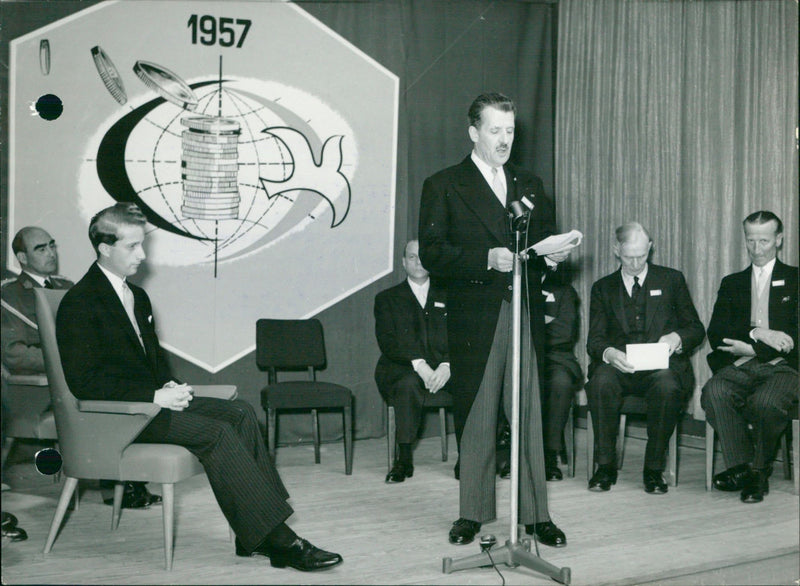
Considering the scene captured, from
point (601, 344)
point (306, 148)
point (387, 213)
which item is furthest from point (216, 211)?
point (601, 344)

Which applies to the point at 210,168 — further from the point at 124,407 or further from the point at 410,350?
the point at 124,407

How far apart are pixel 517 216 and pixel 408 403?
2.16 meters

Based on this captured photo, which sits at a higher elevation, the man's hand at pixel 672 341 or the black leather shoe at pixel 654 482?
the man's hand at pixel 672 341

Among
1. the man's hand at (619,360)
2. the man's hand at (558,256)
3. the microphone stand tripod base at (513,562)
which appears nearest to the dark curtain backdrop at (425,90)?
the man's hand at (619,360)

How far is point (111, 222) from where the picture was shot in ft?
10.8

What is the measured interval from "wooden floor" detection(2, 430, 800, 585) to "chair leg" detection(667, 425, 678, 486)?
54 mm

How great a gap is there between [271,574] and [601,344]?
240 cm

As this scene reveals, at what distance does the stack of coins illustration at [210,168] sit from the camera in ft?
17.9

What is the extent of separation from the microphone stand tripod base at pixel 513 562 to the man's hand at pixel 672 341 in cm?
185

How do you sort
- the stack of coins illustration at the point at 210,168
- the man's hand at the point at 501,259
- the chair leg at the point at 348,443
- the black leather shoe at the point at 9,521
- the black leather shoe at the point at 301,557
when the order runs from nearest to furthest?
1. the man's hand at the point at 501,259
2. the black leather shoe at the point at 301,557
3. the black leather shoe at the point at 9,521
4. the chair leg at the point at 348,443
5. the stack of coins illustration at the point at 210,168

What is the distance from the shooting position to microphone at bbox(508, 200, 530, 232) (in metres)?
2.86

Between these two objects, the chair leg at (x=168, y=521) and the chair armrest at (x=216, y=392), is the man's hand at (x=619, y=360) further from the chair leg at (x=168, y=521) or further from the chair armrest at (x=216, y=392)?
the chair leg at (x=168, y=521)

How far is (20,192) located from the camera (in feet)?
16.6

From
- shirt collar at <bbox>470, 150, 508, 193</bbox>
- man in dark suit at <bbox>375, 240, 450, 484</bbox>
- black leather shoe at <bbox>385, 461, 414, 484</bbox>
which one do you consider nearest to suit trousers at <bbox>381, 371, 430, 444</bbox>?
man in dark suit at <bbox>375, 240, 450, 484</bbox>
